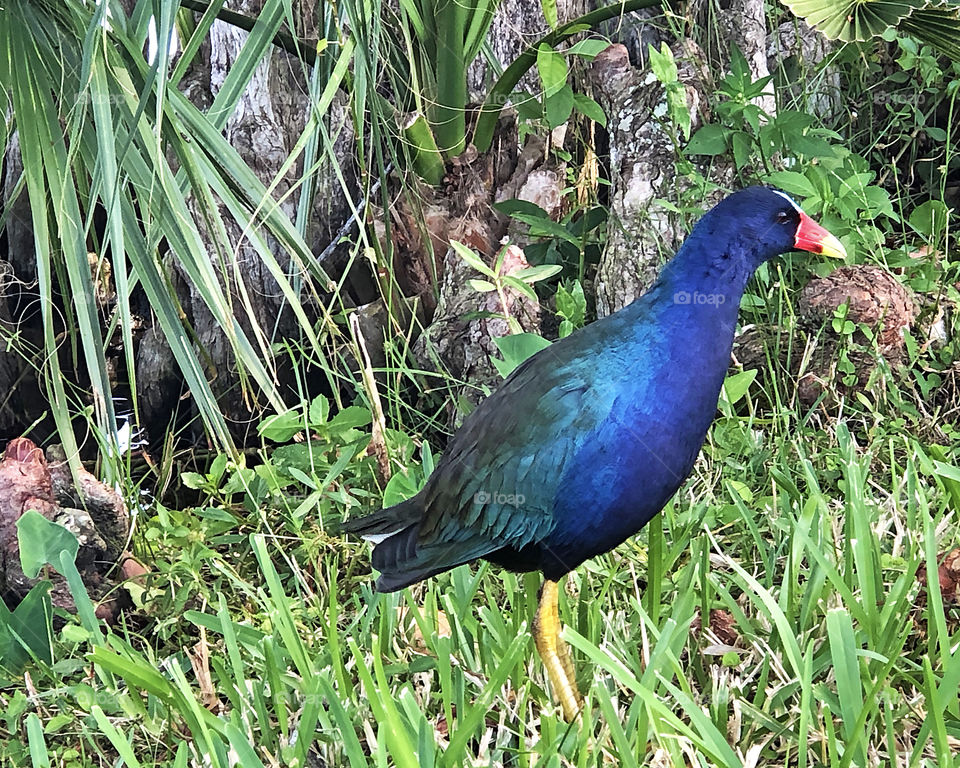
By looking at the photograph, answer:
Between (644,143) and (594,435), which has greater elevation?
(644,143)

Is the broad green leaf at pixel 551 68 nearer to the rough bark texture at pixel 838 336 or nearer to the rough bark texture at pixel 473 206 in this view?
the rough bark texture at pixel 473 206

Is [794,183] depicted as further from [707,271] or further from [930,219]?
[707,271]

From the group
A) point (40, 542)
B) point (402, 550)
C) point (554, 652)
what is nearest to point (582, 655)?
point (554, 652)

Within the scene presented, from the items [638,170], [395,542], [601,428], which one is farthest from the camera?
[638,170]

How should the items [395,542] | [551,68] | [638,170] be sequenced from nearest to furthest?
[395,542], [551,68], [638,170]

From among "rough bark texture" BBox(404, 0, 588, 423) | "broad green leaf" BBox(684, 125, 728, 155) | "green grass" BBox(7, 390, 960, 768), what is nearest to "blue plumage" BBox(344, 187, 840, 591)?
"green grass" BBox(7, 390, 960, 768)

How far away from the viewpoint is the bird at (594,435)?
168 centimetres

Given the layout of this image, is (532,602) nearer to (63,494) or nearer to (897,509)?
(897,509)

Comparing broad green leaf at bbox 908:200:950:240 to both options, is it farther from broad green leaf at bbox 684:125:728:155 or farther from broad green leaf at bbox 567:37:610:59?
broad green leaf at bbox 567:37:610:59

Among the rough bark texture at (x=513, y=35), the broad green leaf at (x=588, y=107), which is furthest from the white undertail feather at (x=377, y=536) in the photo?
the rough bark texture at (x=513, y=35)

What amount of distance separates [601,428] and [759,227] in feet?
1.40

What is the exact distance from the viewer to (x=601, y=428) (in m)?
1.69

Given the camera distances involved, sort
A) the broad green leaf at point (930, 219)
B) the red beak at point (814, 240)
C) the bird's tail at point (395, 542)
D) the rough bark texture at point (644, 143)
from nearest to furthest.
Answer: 1. the bird's tail at point (395, 542)
2. the red beak at point (814, 240)
3. the rough bark texture at point (644, 143)
4. the broad green leaf at point (930, 219)

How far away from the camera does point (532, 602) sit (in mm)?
1979
